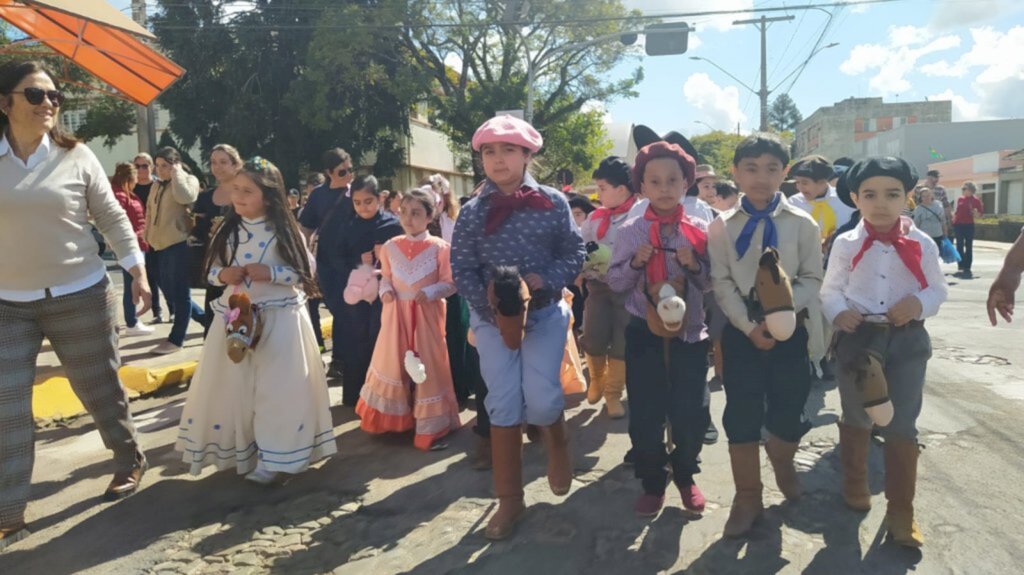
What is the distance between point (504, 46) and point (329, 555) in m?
28.1

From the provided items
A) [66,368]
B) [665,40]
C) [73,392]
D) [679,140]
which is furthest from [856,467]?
[665,40]

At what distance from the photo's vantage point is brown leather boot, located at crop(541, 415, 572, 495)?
3.55 metres

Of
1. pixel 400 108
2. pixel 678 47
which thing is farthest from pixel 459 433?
pixel 400 108

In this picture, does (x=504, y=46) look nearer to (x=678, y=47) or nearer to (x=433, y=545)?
(x=678, y=47)

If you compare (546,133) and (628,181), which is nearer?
(628,181)

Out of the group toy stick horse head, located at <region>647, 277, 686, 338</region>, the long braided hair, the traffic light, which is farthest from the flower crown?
the traffic light

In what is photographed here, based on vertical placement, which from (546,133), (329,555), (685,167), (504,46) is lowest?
(329,555)

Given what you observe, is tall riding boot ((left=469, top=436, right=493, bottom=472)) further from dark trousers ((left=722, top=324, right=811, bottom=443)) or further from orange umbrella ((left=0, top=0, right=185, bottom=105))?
orange umbrella ((left=0, top=0, right=185, bottom=105))

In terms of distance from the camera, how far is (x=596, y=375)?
5.57 m

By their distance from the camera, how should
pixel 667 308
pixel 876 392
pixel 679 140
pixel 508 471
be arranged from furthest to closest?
1. pixel 679 140
2. pixel 508 471
3. pixel 667 308
4. pixel 876 392

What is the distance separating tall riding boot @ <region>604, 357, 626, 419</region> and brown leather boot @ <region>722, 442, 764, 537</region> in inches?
76.5

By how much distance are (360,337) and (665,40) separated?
15424mm

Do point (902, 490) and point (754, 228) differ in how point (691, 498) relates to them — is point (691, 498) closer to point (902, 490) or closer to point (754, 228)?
point (902, 490)

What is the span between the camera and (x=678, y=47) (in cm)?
1855
